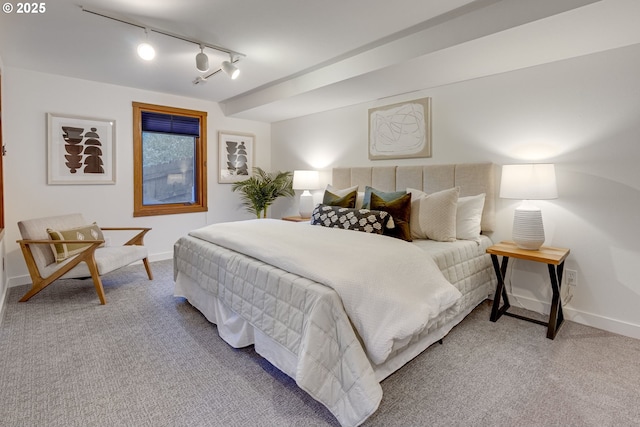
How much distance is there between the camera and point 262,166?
5.69 metres

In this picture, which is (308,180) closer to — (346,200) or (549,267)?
(346,200)

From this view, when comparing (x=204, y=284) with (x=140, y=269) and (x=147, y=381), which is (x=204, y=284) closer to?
(x=147, y=381)

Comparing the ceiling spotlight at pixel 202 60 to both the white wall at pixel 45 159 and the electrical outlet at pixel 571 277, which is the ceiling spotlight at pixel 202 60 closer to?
the white wall at pixel 45 159

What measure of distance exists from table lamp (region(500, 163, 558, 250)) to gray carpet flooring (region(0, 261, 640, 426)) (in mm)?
708

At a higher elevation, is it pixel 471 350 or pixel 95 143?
pixel 95 143

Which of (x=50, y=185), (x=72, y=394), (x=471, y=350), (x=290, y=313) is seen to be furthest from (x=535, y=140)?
(x=50, y=185)

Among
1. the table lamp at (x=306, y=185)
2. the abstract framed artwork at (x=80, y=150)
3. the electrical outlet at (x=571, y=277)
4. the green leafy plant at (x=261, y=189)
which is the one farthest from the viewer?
the green leafy plant at (x=261, y=189)

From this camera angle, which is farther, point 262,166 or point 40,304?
point 262,166

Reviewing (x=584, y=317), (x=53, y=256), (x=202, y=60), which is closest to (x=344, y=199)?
(x=202, y=60)

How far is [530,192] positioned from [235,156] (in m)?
4.15

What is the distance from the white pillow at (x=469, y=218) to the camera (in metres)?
2.93

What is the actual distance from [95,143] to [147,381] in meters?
3.30

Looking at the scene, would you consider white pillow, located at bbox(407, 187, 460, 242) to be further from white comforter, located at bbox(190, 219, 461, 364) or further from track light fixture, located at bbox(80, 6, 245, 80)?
track light fixture, located at bbox(80, 6, 245, 80)

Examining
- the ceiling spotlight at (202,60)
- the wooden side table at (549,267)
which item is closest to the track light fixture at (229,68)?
the ceiling spotlight at (202,60)
